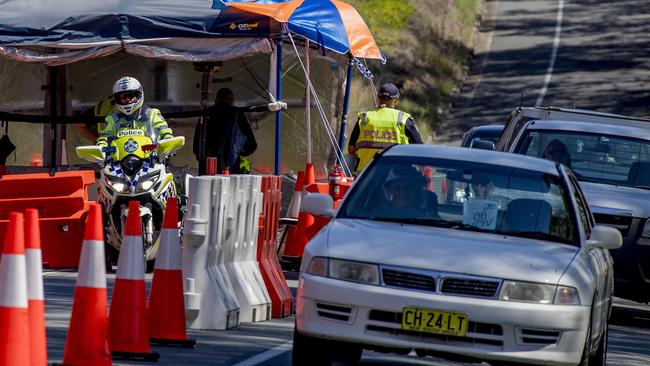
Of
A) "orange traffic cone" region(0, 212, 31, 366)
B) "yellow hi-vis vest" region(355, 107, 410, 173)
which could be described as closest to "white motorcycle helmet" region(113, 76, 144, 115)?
"yellow hi-vis vest" region(355, 107, 410, 173)

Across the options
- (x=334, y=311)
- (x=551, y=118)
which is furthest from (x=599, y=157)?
(x=334, y=311)

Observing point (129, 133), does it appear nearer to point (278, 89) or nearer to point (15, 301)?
point (278, 89)

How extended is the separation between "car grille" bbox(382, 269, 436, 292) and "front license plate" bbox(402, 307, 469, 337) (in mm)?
163

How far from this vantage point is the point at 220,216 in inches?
461

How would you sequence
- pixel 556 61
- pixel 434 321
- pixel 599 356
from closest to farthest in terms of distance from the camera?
pixel 434 321, pixel 599 356, pixel 556 61

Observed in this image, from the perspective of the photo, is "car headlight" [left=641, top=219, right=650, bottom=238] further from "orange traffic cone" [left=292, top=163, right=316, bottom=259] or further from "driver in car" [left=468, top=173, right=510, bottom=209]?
"driver in car" [left=468, top=173, right=510, bottom=209]

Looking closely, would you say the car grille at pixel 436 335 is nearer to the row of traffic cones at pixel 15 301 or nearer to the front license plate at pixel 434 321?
the front license plate at pixel 434 321

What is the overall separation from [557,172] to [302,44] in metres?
10.3

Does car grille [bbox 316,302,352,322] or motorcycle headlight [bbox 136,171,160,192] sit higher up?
car grille [bbox 316,302,352,322]

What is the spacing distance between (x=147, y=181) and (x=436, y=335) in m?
7.09

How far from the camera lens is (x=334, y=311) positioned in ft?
29.2

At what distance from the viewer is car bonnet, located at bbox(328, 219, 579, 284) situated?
8.92 meters

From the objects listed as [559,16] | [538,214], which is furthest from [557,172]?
[559,16]

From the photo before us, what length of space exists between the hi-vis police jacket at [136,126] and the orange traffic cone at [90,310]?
7.36 metres
